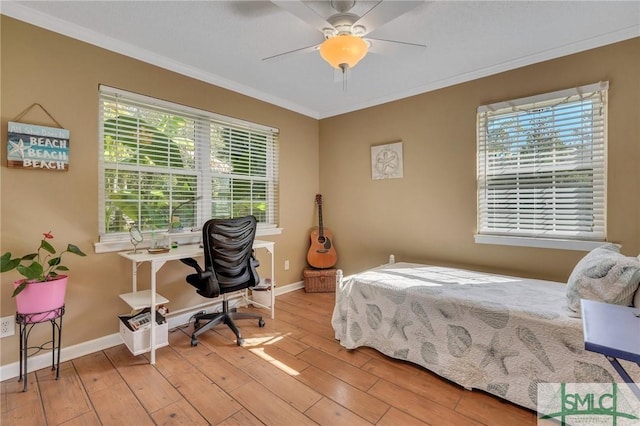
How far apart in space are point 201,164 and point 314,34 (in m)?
1.60

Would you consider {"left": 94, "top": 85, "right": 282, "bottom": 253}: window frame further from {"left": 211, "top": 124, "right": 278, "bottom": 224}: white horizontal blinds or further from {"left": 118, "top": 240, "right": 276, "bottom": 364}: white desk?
{"left": 118, "top": 240, "right": 276, "bottom": 364}: white desk

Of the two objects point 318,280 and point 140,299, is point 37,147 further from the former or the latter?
point 318,280

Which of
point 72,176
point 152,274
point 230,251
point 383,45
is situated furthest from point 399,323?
point 72,176

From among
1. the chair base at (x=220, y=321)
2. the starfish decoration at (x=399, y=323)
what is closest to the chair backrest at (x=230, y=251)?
the chair base at (x=220, y=321)

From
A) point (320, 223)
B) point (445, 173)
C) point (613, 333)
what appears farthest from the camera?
point (320, 223)

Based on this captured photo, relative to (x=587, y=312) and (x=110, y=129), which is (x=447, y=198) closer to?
(x=587, y=312)

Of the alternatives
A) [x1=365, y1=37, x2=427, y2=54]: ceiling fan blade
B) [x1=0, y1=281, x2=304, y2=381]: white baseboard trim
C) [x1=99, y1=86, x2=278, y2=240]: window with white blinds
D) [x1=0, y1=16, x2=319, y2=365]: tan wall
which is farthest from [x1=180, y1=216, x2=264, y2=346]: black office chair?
[x1=365, y1=37, x2=427, y2=54]: ceiling fan blade

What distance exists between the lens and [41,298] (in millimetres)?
1787

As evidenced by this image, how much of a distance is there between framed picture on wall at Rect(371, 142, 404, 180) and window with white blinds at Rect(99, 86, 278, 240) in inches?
50.7

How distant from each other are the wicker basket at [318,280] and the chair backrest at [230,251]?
48.1 inches

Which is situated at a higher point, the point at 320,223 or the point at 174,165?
the point at 174,165

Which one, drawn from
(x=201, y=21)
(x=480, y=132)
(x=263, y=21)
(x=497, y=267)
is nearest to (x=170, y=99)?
(x=201, y=21)

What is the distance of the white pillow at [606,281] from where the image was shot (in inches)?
55.6

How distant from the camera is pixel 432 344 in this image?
1.94 m
